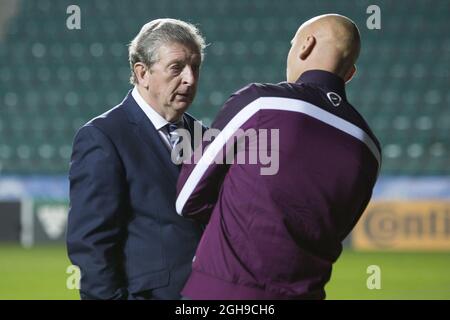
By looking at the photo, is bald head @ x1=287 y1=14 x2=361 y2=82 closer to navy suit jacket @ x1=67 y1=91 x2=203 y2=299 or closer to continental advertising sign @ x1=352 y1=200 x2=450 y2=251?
navy suit jacket @ x1=67 y1=91 x2=203 y2=299

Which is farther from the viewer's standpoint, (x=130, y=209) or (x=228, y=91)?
(x=228, y=91)

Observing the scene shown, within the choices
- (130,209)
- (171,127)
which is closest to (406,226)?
(171,127)

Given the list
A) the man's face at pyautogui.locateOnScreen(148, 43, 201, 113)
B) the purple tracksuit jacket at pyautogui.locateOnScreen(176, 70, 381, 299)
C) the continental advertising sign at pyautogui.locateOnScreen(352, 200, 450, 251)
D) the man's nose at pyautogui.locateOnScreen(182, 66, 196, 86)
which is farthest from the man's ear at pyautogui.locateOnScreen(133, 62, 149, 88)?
the continental advertising sign at pyautogui.locateOnScreen(352, 200, 450, 251)

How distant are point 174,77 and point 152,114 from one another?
0.43 ft

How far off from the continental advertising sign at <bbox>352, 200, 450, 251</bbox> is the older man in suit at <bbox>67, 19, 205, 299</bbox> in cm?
835

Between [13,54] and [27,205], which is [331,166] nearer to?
[27,205]

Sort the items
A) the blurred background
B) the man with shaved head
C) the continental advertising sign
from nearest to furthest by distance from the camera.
A: 1. the man with shaved head
2. the continental advertising sign
3. the blurred background

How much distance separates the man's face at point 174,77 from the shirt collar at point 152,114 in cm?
3

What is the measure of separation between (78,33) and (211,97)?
10.5ft

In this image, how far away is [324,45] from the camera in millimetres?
2314

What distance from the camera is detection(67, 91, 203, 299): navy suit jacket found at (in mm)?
2369

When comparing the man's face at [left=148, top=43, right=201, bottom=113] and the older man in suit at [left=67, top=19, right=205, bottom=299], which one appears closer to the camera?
the older man in suit at [left=67, top=19, right=205, bottom=299]

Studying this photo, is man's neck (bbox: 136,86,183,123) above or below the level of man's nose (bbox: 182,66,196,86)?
below

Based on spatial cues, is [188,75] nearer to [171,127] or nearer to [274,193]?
[171,127]
